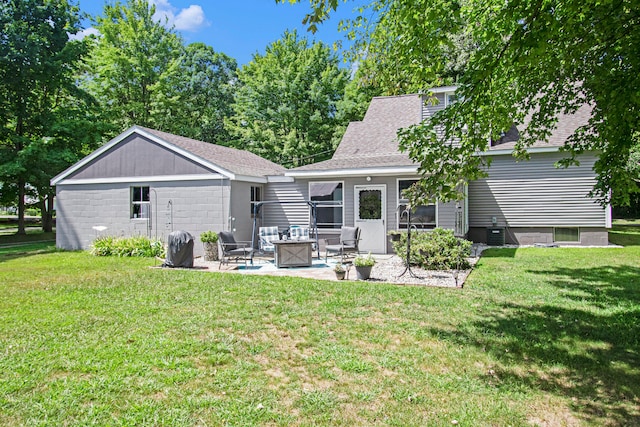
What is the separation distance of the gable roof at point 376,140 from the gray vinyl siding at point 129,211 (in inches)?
115

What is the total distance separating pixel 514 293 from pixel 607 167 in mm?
2714

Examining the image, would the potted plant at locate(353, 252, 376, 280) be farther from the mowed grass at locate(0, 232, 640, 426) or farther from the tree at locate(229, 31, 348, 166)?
the tree at locate(229, 31, 348, 166)

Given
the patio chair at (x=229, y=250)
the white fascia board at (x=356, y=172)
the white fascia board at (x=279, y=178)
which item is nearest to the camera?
the patio chair at (x=229, y=250)

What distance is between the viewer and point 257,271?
993 centimetres

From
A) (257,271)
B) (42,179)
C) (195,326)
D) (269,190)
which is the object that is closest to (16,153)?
(42,179)

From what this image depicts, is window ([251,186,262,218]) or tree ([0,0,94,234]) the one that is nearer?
window ([251,186,262,218])

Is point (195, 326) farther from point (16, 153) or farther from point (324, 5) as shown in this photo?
point (16, 153)

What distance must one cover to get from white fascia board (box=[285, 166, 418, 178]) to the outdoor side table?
3.37 metres

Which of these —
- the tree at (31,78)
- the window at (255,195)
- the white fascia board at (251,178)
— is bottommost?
the window at (255,195)

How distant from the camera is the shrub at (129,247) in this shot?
41.5 ft

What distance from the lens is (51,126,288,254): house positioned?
13125 millimetres

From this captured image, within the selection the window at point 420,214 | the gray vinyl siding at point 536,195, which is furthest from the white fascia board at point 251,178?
the gray vinyl siding at point 536,195

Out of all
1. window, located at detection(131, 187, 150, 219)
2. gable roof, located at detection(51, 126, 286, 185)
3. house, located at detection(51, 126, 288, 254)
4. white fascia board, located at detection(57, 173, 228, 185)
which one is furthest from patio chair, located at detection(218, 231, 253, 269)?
window, located at detection(131, 187, 150, 219)

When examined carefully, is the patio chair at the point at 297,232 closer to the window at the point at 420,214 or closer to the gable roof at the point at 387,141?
the gable roof at the point at 387,141
